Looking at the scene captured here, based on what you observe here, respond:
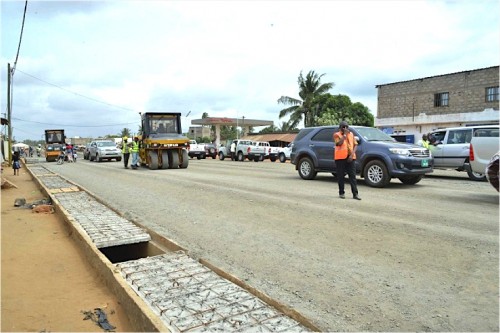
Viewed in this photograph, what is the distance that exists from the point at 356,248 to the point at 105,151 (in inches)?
1057

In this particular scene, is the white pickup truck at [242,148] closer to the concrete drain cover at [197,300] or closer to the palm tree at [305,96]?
the palm tree at [305,96]

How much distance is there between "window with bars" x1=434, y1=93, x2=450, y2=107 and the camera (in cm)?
2873

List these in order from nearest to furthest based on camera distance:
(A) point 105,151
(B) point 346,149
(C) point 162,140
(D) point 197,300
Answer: (D) point 197,300 < (B) point 346,149 < (C) point 162,140 < (A) point 105,151

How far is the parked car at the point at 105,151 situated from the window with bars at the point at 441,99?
24.4 m

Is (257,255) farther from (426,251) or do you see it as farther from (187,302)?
(426,251)

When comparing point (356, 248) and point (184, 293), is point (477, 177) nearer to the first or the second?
point (356, 248)

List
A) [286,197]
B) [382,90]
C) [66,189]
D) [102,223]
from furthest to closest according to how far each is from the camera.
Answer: [382,90] → [66,189] → [286,197] → [102,223]

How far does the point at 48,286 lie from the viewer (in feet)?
13.4

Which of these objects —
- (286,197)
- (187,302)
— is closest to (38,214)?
(286,197)

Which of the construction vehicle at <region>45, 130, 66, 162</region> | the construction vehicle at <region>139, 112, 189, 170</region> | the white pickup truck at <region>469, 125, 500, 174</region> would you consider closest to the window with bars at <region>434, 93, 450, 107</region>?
the construction vehicle at <region>139, 112, 189, 170</region>

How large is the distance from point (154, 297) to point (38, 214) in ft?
18.3

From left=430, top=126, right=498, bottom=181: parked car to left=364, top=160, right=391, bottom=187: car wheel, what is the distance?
4.85m

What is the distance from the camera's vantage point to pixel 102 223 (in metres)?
6.41

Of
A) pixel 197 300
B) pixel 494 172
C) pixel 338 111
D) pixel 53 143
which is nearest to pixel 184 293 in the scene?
pixel 197 300
